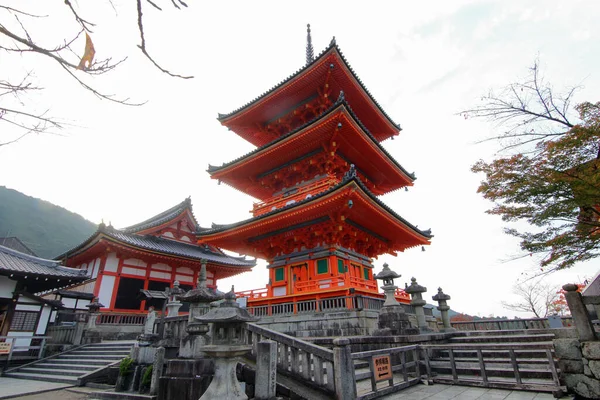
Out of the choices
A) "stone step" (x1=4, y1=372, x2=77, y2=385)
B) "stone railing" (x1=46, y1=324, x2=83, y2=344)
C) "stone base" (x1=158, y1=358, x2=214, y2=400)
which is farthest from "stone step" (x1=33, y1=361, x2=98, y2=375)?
"stone base" (x1=158, y1=358, x2=214, y2=400)

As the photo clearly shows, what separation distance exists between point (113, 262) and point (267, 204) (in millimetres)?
12982

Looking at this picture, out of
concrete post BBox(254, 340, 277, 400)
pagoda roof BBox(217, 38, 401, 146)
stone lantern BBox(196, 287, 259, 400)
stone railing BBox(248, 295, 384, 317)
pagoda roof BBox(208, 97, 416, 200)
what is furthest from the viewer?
pagoda roof BBox(217, 38, 401, 146)

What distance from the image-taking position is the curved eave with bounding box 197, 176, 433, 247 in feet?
39.0

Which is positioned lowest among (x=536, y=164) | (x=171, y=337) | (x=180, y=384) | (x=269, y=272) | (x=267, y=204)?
(x=180, y=384)

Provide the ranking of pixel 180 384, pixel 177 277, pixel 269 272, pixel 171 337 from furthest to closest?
1. pixel 177 277
2. pixel 269 272
3. pixel 171 337
4. pixel 180 384

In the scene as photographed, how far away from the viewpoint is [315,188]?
14578 millimetres

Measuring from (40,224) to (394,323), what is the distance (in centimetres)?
9835

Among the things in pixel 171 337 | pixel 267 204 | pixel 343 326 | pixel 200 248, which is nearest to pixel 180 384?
pixel 171 337

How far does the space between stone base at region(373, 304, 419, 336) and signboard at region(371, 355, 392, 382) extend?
3.54 metres

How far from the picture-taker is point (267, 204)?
16156 millimetres

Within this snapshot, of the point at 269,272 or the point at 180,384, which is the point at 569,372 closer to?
the point at 180,384

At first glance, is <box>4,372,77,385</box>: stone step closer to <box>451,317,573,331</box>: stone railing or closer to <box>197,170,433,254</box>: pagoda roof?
<box>197,170,433,254</box>: pagoda roof

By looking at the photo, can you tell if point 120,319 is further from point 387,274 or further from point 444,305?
point 444,305

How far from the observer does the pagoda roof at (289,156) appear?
13641 millimetres
